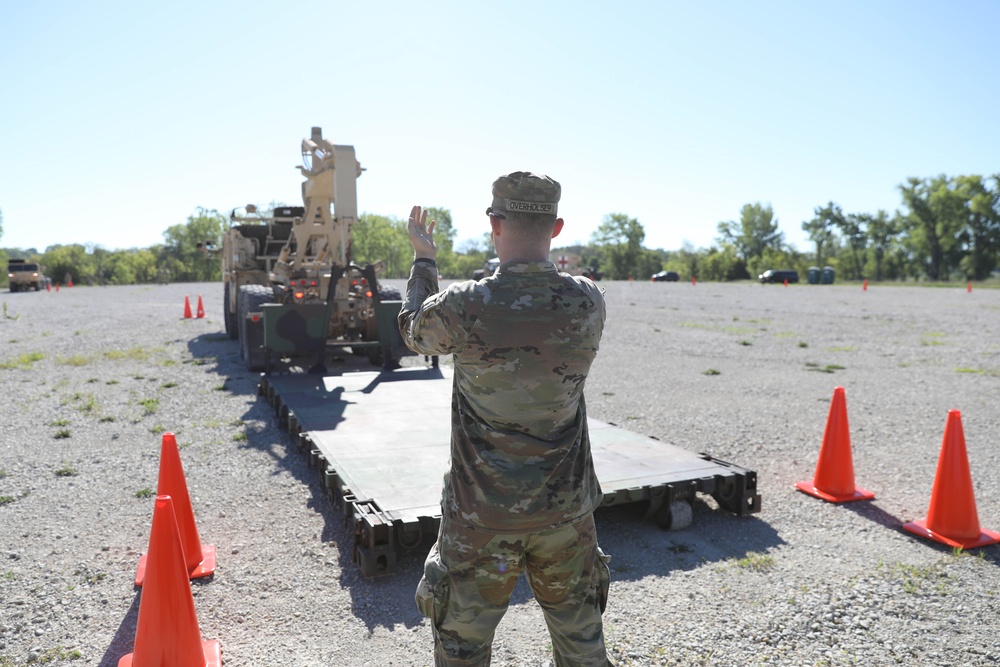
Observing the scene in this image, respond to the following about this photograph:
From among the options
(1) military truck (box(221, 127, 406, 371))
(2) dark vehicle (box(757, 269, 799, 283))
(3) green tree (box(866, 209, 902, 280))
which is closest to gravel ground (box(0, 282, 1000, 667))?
(1) military truck (box(221, 127, 406, 371))

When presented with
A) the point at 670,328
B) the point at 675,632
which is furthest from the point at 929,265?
the point at 675,632

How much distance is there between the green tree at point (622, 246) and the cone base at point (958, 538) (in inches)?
3812

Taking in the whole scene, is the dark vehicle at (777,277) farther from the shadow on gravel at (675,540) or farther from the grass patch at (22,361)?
the shadow on gravel at (675,540)

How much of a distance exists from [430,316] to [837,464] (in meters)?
4.50

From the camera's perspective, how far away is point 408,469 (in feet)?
16.3

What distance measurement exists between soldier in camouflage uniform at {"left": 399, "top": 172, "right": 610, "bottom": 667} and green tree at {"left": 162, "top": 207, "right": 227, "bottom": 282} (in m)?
90.2

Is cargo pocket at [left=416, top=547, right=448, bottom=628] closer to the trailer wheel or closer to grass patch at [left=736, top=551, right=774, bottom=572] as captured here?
grass patch at [left=736, top=551, right=774, bottom=572]

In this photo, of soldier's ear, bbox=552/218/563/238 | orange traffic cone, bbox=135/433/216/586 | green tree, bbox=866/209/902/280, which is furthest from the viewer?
green tree, bbox=866/209/902/280

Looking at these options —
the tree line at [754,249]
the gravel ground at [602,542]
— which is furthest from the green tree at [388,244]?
the gravel ground at [602,542]

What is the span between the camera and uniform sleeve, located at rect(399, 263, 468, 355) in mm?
2186

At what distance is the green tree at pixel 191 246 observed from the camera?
8912 cm

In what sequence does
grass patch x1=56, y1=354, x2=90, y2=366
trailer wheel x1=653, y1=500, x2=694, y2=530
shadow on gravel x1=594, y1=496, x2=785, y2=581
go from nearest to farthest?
shadow on gravel x1=594, y1=496, x2=785, y2=581 → trailer wheel x1=653, y1=500, x2=694, y2=530 → grass patch x1=56, y1=354, x2=90, y2=366

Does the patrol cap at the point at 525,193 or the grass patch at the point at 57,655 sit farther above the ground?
the patrol cap at the point at 525,193

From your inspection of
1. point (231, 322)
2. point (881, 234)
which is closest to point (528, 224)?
point (231, 322)
